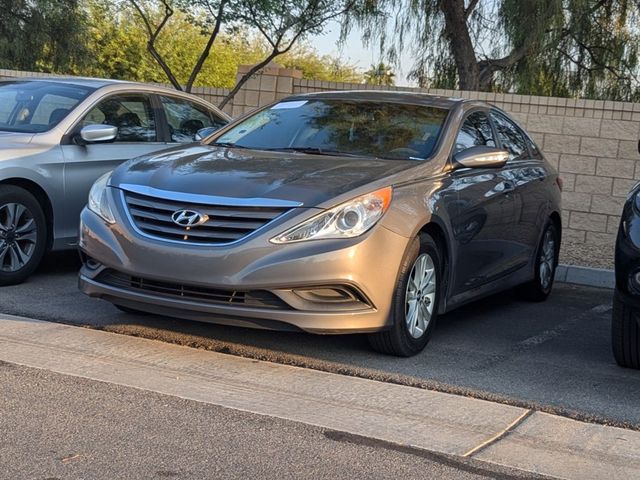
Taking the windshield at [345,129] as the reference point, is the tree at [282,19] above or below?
above

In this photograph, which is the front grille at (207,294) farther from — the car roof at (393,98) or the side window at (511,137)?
the side window at (511,137)

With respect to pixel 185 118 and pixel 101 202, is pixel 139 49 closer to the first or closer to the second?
pixel 185 118

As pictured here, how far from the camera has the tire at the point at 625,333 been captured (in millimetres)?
5871

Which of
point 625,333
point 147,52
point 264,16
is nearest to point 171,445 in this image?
point 625,333

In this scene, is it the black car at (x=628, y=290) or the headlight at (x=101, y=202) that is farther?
the headlight at (x=101, y=202)

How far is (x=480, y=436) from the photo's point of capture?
4.56 m

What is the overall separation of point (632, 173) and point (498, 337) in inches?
229

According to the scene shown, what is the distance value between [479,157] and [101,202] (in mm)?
2436

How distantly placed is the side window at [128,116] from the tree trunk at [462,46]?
30.1ft

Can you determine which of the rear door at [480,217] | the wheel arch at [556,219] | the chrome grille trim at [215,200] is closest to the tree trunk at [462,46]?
the wheel arch at [556,219]

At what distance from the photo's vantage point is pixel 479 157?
256 inches

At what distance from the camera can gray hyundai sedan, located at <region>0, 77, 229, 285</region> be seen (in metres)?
7.35

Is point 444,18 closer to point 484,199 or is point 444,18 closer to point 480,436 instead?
point 484,199

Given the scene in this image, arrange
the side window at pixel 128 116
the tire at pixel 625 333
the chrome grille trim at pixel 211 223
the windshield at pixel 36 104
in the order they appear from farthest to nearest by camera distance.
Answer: the side window at pixel 128 116, the windshield at pixel 36 104, the tire at pixel 625 333, the chrome grille trim at pixel 211 223
